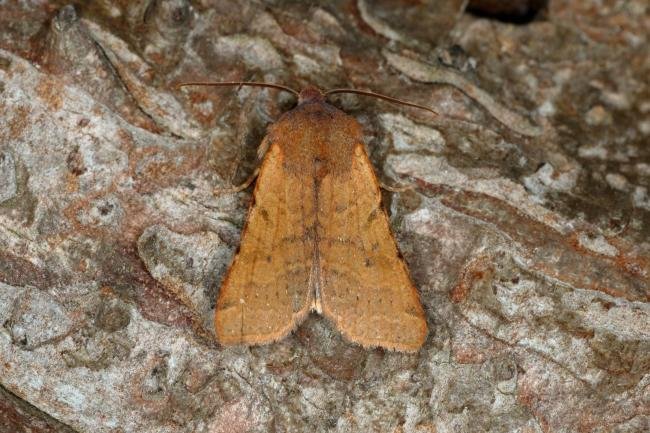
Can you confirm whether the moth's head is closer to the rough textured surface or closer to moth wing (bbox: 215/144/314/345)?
the rough textured surface

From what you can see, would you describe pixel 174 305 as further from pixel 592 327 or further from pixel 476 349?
pixel 592 327

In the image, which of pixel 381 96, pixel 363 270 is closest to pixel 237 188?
pixel 363 270

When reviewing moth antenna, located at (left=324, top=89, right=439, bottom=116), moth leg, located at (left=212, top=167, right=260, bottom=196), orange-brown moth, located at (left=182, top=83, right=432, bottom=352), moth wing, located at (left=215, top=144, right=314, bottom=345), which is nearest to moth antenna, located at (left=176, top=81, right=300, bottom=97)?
orange-brown moth, located at (left=182, top=83, right=432, bottom=352)

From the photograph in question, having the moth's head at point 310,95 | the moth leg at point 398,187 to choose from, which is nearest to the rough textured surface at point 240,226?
the moth leg at point 398,187

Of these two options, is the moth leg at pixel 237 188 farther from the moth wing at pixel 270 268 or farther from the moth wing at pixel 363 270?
the moth wing at pixel 363 270

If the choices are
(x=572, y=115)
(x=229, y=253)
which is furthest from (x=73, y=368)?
(x=572, y=115)

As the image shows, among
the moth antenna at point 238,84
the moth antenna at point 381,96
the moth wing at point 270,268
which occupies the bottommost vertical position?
the moth wing at point 270,268
